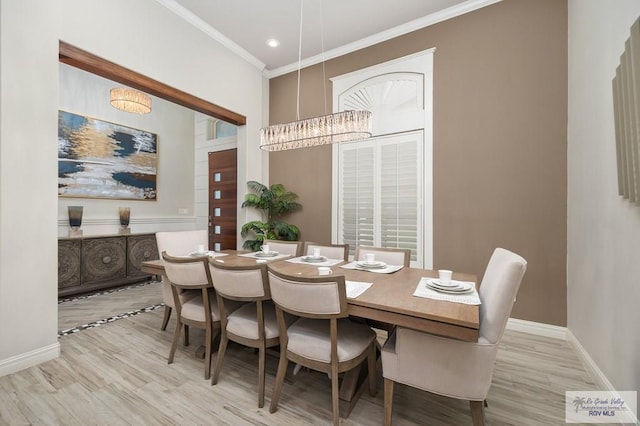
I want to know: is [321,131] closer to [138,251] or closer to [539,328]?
[539,328]

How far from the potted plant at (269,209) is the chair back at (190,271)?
2076 millimetres

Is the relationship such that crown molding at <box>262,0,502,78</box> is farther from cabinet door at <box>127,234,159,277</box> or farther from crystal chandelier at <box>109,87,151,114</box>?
cabinet door at <box>127,234,159,277</box>

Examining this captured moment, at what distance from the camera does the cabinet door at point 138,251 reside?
446 cm

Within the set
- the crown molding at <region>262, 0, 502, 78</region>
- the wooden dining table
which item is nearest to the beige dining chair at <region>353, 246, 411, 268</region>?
the wooden dining table

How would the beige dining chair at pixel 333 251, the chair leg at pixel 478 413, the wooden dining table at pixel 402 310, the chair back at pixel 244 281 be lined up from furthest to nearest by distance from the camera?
1. the beige dining chair at pixel 333 251
2. the chair back at pixel 244 281
3. the chair leg at pixel 478 413
4. the wooden dining table at pixel 402 310

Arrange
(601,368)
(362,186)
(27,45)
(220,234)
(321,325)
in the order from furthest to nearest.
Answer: (220,234) < (362,186) < (27,45) < (601,368) < (321,325)

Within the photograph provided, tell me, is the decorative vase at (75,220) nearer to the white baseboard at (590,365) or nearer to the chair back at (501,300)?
the chair back at (501,300)

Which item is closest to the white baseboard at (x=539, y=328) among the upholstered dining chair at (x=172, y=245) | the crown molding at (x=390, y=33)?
the upholstered dining chair at (x=172, y=245)

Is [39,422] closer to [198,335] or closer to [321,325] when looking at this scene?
[198,335]

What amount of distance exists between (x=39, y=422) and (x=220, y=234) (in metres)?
3.89

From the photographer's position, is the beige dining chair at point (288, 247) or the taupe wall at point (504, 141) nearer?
the taupe wall at point (504, 141)

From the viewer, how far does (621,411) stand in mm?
1691

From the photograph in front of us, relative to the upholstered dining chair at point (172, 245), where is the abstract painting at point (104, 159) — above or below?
above

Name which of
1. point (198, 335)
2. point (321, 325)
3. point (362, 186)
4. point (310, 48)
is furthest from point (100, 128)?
point (321, 325)
